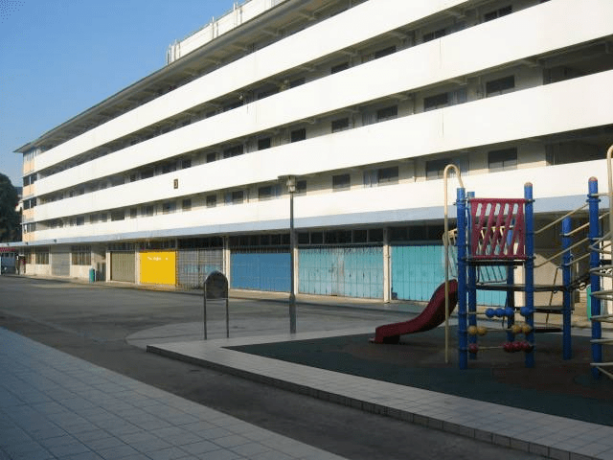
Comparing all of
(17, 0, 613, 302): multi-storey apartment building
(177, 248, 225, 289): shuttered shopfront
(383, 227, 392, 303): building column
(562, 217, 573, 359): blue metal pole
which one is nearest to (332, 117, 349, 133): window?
(17, 0, 613, 302): multi-storey apartment building

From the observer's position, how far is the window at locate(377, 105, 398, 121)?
28.4 m

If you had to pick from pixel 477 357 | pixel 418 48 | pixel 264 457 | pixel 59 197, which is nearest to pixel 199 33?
pixel 418 48

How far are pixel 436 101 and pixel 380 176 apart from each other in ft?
14.9

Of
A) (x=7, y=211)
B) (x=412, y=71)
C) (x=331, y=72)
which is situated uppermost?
(x=331, y=72)

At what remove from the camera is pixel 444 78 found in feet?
80.5

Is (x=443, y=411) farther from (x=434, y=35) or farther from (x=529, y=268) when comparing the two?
(x=434, y=35)

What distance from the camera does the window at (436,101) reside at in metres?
26.2

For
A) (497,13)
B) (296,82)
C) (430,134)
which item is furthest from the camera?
(296,82)

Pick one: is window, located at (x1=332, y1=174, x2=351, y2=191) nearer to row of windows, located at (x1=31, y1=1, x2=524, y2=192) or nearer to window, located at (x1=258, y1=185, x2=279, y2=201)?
window, located at (x1=258, y1=185, x2=279, y2=201)

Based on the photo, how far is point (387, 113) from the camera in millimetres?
28781

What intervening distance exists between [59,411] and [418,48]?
21.3 meters

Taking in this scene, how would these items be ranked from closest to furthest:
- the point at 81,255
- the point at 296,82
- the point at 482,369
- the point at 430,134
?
the point at 482,369 < the point at 430,134 < the point at 296,82 < the point at 81,255

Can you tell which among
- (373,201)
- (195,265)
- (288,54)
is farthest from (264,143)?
(195,265)

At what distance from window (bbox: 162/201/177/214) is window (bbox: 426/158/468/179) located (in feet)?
77.7
